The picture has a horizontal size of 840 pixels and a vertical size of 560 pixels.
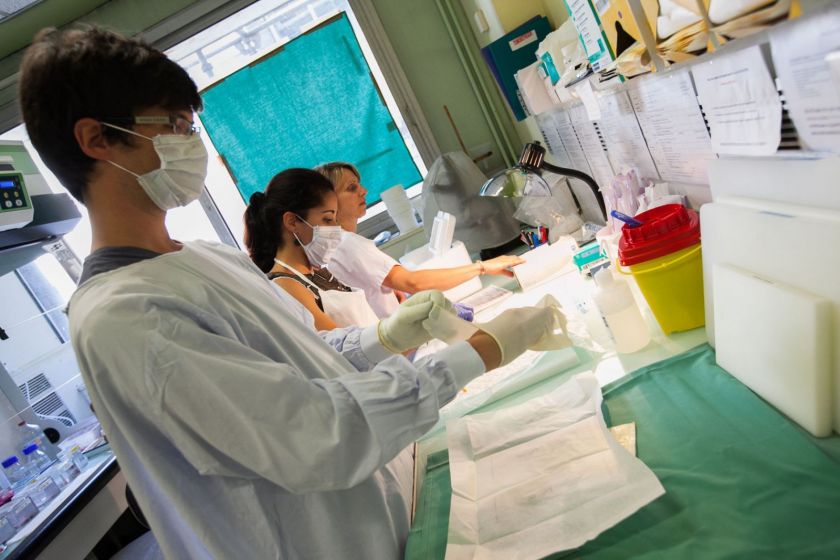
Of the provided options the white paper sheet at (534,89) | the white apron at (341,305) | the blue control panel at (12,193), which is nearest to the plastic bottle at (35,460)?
the blue control panel at (12,193)

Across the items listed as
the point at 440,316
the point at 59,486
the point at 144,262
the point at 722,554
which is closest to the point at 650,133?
the point at 440,316

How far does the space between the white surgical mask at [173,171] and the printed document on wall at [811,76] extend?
38.2 inches

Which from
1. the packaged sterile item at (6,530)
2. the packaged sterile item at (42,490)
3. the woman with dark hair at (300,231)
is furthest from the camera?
the packaged sterile item at (42,490)

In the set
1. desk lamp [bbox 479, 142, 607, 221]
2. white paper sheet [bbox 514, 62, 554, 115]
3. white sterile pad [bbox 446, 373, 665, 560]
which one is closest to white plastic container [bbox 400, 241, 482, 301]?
desk lamp [bbox 479, 142, 607, 221]

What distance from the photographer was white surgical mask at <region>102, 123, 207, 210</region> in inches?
40.3

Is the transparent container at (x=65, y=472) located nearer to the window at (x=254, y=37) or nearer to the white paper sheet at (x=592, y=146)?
the window at (x=254, y=37)

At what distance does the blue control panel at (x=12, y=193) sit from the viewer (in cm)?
268

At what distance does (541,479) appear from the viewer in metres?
0.94

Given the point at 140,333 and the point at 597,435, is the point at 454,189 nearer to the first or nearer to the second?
the point at 597,435

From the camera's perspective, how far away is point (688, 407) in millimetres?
962

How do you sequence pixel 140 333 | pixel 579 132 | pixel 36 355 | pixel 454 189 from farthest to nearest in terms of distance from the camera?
pixel 36 355 < pixel 454 189 < pixel 579 132 < pixel 140 333

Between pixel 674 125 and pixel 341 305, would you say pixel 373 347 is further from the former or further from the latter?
pixel 674 125

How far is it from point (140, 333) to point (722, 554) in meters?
0.80

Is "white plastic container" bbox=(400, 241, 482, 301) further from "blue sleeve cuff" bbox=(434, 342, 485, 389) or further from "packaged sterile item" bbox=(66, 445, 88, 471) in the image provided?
"packaged sterile item" bbox=(66, 445, 88, 471)
